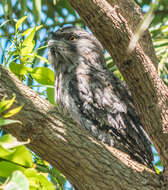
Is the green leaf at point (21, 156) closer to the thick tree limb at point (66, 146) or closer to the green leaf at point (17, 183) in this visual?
the green leaf at point (17, 183)

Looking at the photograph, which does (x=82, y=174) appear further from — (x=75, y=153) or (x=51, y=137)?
(x=51, y=137)

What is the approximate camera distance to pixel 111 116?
10.2 feet

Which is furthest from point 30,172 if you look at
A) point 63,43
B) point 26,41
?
point 63,43

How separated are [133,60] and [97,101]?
104 cm

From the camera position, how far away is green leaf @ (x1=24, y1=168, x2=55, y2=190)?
1151 millimetres

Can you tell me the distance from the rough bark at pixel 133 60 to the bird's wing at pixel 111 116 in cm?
73

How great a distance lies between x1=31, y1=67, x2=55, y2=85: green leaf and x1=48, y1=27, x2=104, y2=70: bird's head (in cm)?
135

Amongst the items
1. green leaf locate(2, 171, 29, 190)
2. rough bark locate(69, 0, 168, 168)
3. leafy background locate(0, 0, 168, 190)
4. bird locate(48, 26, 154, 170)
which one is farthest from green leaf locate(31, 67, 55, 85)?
green leaf locate(2, 171, 29, 190)

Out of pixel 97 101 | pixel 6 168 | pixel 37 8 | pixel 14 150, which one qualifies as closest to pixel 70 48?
pixel 37 8

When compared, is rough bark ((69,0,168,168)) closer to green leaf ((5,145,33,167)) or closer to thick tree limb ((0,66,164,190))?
thick tree limb ((0,66,164,190))

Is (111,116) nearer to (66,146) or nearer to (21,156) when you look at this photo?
(66,146)

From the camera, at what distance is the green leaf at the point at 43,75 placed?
2.21m

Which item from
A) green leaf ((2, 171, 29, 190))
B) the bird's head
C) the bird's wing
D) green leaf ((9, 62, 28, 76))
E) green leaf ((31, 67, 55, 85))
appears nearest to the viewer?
green leaf ((2, 171, 29, 190))

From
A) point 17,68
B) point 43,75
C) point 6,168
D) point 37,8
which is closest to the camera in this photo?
point 6,168
